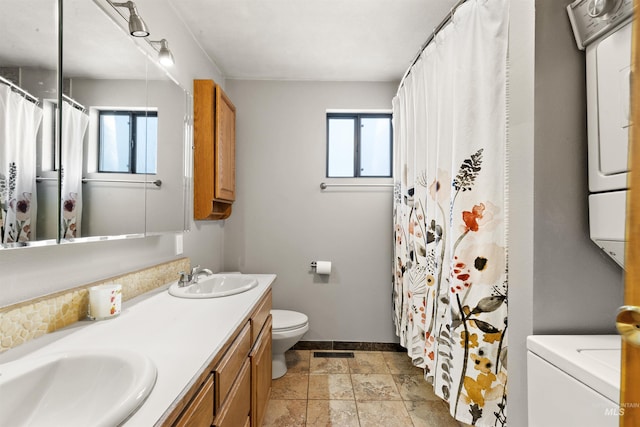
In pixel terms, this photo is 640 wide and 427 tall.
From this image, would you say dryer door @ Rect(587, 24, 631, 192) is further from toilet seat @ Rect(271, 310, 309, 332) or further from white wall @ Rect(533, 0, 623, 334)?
toilet seat @ Rect(271, 310, 309, 332)

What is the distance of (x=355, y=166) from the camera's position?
283cm

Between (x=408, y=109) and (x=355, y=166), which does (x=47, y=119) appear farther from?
(x=355, y=166)

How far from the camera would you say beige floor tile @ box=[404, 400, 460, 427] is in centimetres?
175

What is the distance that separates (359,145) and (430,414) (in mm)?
2166

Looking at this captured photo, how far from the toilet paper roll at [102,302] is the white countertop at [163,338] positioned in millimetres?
29

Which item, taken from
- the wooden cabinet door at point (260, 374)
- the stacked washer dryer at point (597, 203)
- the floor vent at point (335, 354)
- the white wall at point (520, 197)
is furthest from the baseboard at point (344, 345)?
the stacked washer dryer at point (597, 203)

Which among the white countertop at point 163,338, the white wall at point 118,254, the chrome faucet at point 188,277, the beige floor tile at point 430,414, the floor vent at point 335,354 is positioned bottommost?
the beige floor tile at point 430,414

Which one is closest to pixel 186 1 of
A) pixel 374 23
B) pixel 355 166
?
pixel 374 23

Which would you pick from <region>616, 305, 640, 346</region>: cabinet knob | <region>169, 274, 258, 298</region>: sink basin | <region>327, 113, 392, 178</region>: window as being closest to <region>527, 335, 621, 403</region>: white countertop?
<region>616, 305, 640, 346</region>: cabinet knob

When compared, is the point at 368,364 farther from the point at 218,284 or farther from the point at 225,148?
the point at 225,148

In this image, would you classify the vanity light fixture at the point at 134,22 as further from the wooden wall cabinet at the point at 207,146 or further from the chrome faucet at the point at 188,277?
the chrome faucet at the point at 188,277

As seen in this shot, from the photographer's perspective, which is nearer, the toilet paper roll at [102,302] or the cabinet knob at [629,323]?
the cabinet knob at [629,323]

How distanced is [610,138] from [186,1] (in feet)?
6.88

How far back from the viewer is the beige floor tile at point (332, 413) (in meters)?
1.74
